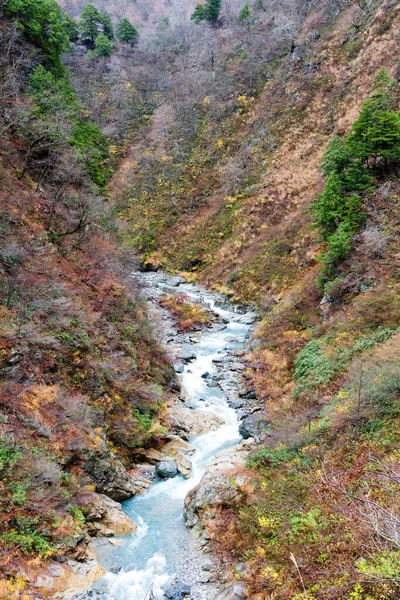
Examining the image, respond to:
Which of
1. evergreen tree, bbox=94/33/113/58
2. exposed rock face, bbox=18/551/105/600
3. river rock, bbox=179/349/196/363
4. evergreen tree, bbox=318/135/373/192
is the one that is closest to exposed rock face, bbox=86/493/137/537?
exposed rock face, bbox=18/551/105/600

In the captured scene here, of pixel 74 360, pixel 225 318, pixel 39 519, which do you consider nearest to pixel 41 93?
pixel 74 360

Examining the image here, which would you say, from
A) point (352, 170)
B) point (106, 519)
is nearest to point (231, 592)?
point (106, 519)

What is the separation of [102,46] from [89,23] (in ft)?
19.6

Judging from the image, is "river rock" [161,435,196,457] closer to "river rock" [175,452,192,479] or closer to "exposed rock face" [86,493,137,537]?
"river rock" [175,452,192,479]

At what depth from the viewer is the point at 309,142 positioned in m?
34.9

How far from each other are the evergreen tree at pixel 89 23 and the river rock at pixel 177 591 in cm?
7992

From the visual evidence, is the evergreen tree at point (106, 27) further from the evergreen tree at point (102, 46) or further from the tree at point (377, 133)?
the tree at point (377, 133)

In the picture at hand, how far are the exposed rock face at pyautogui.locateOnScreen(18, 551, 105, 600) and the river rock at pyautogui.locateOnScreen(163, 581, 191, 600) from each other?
148cm

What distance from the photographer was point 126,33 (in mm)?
66750

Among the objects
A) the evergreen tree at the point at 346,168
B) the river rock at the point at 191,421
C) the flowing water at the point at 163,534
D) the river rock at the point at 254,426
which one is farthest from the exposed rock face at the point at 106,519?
the evergreen tree at the point at 346,168

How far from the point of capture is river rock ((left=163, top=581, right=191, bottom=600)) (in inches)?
286

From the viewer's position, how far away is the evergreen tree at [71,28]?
61031mm

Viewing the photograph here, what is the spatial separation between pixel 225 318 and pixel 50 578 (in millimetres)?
21165

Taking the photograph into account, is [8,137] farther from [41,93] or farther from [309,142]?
[309,142]
